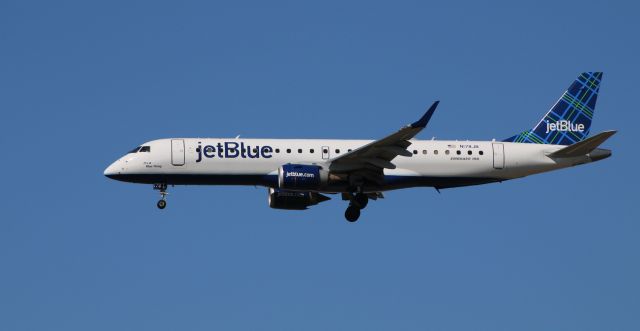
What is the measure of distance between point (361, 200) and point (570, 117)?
1214 cm

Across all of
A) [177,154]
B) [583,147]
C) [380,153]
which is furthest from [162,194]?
[583,147]

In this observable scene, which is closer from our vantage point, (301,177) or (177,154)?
(301,177)

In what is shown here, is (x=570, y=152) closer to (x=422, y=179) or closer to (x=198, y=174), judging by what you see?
(x=422, y=179)

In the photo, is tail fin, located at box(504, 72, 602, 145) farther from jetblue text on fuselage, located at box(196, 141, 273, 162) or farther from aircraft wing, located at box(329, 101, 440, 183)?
jetblue text on fuselage, located at box(196, 141, 273, 162)

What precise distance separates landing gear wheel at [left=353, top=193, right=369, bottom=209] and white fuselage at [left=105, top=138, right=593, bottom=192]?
60 cm

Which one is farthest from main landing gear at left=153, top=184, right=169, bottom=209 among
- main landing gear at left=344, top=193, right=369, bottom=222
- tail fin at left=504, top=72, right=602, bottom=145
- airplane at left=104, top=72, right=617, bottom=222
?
tail fin at left=504, top=72, right=602, bottom=145

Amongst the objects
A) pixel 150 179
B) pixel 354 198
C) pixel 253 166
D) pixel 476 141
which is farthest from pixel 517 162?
pixel 150 179

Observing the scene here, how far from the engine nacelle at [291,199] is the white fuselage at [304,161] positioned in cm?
377

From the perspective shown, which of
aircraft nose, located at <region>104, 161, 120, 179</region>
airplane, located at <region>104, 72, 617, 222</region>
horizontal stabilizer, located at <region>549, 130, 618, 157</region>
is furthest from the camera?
aircraft nose, located at <region>104, 161, 120, 179</region>

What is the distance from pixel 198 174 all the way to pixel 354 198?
7437 mm

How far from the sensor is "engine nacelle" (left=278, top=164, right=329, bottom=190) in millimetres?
53062

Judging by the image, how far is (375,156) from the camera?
2116 inches

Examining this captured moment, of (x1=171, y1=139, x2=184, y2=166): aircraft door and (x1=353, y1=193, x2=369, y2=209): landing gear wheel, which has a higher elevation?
(x1=171, y1=139, x2=184, y2=166): aircraft door

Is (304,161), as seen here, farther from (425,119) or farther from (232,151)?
(425,119)
